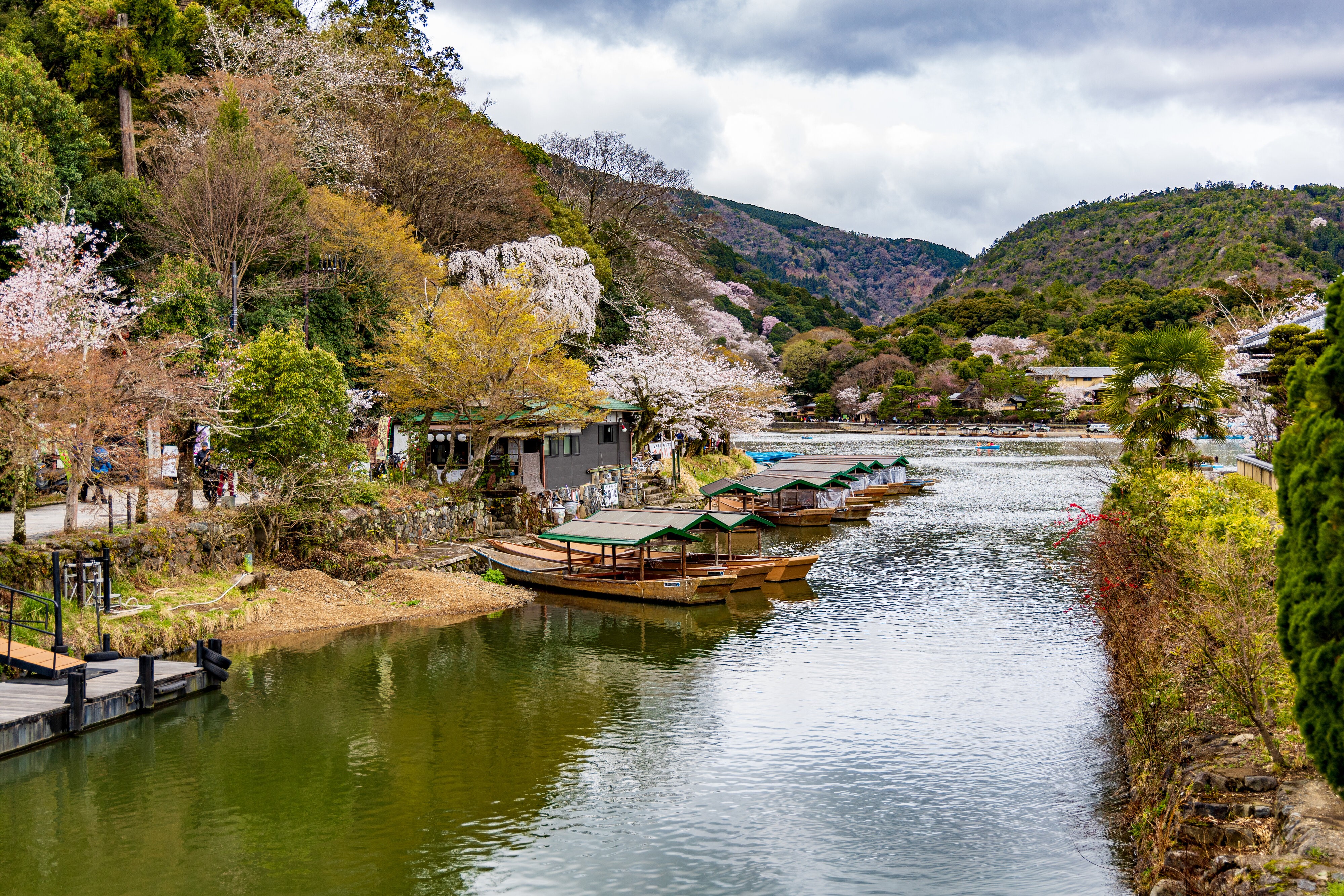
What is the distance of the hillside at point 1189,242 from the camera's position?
13988 cm

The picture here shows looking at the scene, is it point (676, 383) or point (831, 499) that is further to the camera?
point (676, 383)

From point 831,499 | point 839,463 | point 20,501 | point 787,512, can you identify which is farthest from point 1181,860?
point 839,463

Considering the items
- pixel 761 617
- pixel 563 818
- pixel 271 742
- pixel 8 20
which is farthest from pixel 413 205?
pixel 563 818

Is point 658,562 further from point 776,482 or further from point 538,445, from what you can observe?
point 776,482

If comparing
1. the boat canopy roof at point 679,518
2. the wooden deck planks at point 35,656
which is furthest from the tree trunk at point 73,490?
the boat canopy roof at point 679,518

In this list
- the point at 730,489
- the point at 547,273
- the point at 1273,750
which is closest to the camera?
the point at 1273,750

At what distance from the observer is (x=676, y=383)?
4872 cm

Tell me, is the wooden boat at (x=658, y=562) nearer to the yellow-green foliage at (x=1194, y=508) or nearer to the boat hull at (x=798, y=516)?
the yellow-green foliage at (x=1194, y=508)

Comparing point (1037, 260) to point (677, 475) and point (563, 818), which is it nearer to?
point (677, 475)

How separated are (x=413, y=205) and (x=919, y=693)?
1535 inches

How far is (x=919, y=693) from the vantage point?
780 inches

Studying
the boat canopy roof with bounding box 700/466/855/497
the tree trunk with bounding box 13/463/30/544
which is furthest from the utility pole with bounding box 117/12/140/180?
the boat canopy roof with bounding box 700/466/855/497

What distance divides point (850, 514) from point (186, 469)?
1256 inches

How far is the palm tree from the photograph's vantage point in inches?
893
